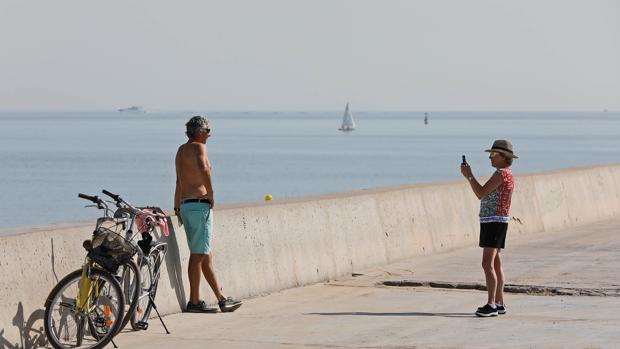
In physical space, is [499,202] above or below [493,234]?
above

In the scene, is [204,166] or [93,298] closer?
[93,298]

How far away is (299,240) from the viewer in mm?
14070

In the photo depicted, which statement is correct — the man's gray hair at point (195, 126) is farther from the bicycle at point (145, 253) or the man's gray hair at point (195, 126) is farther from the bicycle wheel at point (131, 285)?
the bicycle wheel at point (131, 285)

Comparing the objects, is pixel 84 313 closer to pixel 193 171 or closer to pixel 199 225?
pixel 199 225

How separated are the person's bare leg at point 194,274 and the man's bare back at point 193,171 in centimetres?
50

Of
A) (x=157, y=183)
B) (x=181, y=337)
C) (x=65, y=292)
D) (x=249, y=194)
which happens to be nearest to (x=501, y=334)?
(x=181, y=337)

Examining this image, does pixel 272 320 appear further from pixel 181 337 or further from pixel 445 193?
pixel 445 193

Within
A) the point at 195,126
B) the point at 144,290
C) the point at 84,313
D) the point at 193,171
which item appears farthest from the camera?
the point at 193,171

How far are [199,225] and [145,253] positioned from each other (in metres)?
0.84

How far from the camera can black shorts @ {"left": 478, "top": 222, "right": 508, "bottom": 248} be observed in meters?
12.0

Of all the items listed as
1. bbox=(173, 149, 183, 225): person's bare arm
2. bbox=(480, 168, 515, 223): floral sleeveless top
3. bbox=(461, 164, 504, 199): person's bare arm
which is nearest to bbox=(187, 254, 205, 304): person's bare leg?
bbox=(173, 149, 183, 225): person's bare arm

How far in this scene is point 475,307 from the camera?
12477mm

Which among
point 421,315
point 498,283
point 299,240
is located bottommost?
point 421,315

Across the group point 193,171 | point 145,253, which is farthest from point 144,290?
point 193,171
